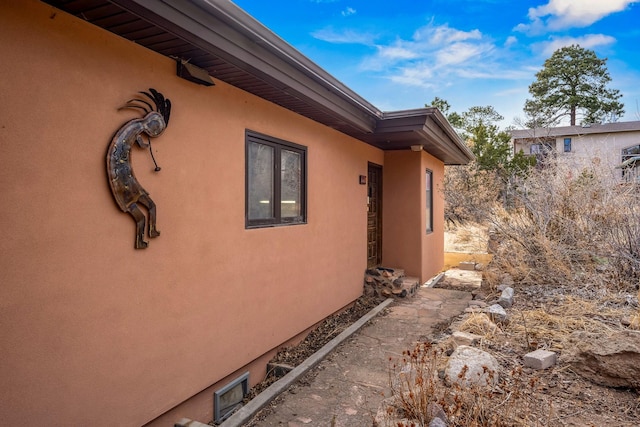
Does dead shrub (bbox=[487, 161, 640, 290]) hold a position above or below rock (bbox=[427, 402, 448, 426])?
above

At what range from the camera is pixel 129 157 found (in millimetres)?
2562

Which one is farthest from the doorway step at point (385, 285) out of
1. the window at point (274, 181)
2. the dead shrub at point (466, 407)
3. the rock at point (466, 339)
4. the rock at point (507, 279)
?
the dead shrub at point (466, 407)

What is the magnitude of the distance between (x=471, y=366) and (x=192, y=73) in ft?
10.3

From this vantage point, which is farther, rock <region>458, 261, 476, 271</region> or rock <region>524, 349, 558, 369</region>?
rock <region>458, 261, 476, 271</region>

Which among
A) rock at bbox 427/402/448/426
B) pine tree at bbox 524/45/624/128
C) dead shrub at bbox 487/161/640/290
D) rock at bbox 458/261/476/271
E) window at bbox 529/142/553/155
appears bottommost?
rock at bbox 458/261/476/271

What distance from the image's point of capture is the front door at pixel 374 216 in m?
7.45

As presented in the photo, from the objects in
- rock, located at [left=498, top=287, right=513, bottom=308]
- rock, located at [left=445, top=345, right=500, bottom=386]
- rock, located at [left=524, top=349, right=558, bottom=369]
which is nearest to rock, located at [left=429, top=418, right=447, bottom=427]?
rock, located at [left=445, top=345, right=500, bottom=386]

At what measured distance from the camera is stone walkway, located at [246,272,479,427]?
315cm

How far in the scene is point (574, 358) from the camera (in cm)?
330

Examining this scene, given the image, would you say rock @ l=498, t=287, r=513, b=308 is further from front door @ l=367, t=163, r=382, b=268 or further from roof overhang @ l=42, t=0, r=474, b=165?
roof overhang @ l=42, t=0, r=474, b=165

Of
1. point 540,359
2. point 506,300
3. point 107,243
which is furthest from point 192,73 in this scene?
point 506,300

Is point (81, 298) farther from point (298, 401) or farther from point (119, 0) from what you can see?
point (298, 401)

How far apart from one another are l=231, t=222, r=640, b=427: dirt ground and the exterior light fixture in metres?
2.93

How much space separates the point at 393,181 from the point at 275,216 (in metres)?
4.00
